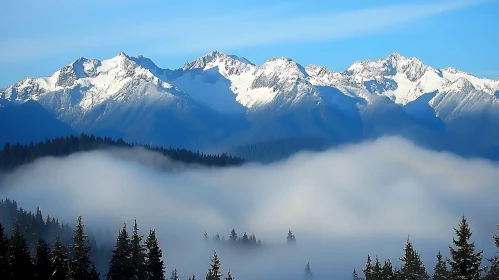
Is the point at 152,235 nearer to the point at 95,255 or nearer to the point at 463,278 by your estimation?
the point at 463,278

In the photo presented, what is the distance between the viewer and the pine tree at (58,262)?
214 feet

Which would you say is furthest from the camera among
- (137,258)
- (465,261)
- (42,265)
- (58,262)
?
(137,258)

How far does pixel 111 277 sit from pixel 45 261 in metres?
7.39

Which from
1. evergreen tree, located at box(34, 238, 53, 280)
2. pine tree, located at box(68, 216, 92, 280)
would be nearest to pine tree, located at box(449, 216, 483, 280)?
pine tree, located at box(68, 216, 92, 280)

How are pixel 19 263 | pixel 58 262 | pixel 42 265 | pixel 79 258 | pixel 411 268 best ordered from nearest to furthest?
pixel 19 263 → pixel 42 265 → pixel 79 258 → pixel 58 262 → pixel 411 268

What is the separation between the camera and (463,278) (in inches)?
2189

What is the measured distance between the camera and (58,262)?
220 ft

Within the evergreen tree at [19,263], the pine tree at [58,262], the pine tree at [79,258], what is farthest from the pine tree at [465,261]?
the evergreen tree at [19,263]

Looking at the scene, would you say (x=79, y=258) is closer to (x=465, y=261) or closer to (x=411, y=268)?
(x=465, y=261)

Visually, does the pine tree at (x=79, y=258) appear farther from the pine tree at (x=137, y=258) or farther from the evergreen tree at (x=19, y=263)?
the pine tree at (x=137, y=258)

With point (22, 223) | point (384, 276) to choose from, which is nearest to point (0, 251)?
point (384, 276)

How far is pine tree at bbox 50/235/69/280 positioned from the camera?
65.4m

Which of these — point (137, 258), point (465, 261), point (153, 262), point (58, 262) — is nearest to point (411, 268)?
point (153, 262)

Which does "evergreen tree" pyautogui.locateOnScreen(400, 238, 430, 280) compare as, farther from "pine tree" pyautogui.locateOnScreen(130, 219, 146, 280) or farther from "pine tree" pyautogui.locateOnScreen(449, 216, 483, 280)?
"pine tree" pyautogui.locateOnScreen(449, 216, 483, 280)
